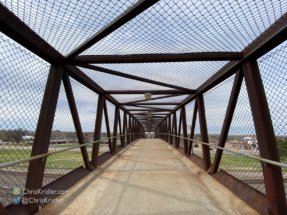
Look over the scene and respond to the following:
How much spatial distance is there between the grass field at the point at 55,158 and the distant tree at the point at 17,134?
127 mm

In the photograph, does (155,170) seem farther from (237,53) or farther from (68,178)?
(237,53)

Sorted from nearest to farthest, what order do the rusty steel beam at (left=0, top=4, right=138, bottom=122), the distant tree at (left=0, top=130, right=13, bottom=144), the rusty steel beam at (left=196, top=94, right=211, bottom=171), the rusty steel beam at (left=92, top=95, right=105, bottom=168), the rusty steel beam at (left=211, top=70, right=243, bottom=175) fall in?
the rusty steel beam at (left=0, top=4, right=138, bottom=122)
the distant tree at (left=0, top=130, right=13, bottom=144)
the rusty steel beam at (left=211, top=70, right=243, bottom=175)
the rusty steel beam at (left=196, top=94, right=211, bottom=171)
the rusty steel beam at (left=92, top=95, right=105, bottom=168)

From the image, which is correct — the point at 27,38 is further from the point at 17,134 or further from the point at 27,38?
the point at 17,134

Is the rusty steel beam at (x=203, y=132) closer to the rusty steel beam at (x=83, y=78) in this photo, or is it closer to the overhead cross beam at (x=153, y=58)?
the overhead cross beam at (x=153, y=58)

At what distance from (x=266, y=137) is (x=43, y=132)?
108 inches

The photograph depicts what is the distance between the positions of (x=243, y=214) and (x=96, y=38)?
8.90 feet

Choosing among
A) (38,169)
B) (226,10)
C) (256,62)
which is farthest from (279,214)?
(38,169)

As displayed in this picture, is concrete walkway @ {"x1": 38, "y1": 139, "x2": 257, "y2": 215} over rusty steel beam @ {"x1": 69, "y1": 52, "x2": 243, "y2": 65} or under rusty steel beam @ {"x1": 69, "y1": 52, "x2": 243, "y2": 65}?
under

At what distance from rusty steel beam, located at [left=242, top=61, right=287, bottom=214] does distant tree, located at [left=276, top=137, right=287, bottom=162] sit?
0.06 m

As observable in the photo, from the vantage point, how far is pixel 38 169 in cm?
195

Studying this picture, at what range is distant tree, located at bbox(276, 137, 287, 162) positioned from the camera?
5.93 feet

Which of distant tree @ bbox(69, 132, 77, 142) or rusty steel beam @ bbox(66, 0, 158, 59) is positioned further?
distant tree @ bbox(69, 132, 77, 142)

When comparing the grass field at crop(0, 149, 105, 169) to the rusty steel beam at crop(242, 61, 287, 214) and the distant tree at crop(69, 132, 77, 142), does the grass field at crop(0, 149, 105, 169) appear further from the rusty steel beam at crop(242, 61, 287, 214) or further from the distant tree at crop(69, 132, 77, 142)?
the rusty steel beam at crop(242, 61, 287, 214)

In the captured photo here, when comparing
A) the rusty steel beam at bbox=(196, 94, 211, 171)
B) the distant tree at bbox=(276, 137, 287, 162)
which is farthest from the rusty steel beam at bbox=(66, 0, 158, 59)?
the rusty steel beam at bbox=(196, 94, 211, 171)
